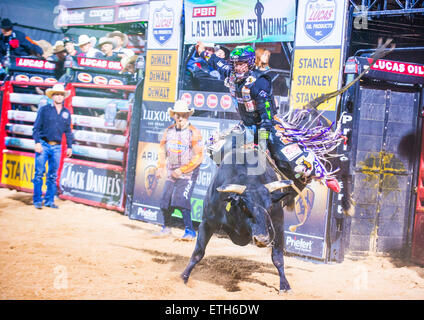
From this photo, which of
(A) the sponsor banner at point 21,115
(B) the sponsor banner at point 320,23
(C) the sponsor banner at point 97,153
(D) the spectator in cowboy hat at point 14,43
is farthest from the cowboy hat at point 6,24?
(B) the sponsor banner at point 320,23

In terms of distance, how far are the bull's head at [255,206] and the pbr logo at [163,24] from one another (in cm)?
560

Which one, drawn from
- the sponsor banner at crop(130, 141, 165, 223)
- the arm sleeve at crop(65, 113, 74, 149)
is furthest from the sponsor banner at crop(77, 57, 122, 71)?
the sponsor banner at crop(130, 141, 165, 223)

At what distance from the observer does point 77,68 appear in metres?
11.6

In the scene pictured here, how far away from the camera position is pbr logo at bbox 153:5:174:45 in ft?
32.2

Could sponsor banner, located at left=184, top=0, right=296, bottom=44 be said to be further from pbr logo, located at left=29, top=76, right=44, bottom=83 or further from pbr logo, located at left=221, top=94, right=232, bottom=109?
pbr logo, located at left=29, top=76, right=44, bottom=83

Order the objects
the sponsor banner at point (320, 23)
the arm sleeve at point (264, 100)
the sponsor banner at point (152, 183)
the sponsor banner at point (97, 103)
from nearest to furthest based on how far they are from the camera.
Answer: the arm sleeve at point (264, 100)
the sponsor banner at point (320, 23)
the sponsor banner at point (152, 183)
the sponsor banner at point (97, 103)

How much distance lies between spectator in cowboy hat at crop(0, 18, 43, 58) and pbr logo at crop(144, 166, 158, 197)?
18.7 ft

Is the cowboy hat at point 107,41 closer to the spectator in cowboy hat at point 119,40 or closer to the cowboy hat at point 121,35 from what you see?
the spectator in cowboy hat at point 119,40

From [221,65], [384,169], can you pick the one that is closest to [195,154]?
[221,65]

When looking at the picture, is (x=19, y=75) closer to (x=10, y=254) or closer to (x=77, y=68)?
(x=77, y=68)

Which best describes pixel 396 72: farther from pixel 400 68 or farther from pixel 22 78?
pixel 22 78

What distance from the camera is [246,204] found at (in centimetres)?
503

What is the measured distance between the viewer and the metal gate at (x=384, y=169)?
830 cm

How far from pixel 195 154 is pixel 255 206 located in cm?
387
